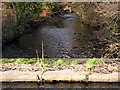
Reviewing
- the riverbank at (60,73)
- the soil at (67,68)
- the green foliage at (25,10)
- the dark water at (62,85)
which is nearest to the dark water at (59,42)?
the green foliage at (25,10)

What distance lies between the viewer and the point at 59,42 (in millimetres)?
12211

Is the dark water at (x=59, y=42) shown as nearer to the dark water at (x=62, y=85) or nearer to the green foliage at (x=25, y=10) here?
the green foliage at (x=25, y=10)

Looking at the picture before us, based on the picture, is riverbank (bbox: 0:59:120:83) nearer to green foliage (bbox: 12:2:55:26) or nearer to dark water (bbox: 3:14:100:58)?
dark water (bbox: 3:14:100:58)

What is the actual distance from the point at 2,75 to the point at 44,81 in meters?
0.89

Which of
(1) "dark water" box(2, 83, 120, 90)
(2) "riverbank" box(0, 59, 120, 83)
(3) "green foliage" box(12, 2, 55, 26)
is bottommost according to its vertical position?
(1) "dark water" box(2, 83, 120, 90)

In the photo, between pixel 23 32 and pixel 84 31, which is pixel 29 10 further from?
pixel 84 31

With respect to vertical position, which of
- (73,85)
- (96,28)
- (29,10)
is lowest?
(73,85)

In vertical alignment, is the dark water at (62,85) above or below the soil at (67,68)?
below

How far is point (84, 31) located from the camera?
14.4 meters

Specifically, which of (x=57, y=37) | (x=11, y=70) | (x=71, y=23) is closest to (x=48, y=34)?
(x=57, y=37)

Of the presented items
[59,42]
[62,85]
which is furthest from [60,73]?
[59,42]

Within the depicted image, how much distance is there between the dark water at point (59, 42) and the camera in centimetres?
1052

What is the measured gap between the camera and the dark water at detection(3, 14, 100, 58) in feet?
34.5

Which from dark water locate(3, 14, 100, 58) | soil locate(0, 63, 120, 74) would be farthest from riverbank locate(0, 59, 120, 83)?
dark water locate(3, 14, 100, 58)
